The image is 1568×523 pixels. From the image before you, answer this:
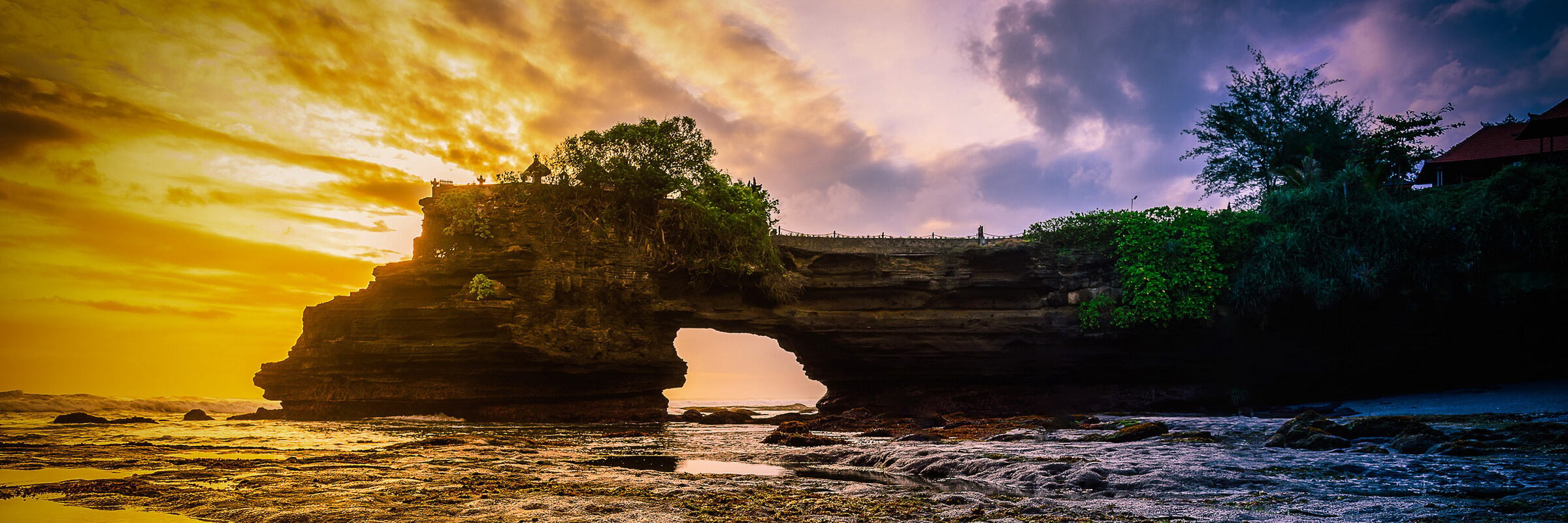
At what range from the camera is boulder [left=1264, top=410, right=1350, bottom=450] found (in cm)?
1008

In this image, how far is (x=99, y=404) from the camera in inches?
1235

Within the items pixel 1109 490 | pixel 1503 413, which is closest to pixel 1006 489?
pixel 1109 490

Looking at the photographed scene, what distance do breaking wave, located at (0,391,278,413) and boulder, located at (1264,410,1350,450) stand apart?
34100 millimetres

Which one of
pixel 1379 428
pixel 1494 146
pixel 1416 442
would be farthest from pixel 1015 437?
pixel 1494 146

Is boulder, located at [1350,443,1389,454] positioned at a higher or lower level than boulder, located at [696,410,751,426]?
higher

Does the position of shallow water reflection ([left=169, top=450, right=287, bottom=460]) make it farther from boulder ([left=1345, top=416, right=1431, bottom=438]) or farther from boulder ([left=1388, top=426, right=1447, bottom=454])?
boulder ([left=1345, top=416, right=1431, bottom=438])

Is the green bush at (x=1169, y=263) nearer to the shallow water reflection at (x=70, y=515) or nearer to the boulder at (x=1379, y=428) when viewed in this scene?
the boulder at (x=1379, y=428)

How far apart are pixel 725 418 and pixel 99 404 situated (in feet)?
91.6

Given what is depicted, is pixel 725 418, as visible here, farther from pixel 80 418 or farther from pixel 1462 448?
pixel 1462 448

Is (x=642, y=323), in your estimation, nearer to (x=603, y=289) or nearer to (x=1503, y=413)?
(x=603, y=289)

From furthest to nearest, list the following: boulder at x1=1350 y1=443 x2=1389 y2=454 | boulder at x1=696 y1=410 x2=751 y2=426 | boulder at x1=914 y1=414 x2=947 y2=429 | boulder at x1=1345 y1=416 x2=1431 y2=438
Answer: boulder at x1=696 y1=410 x2=751 y2=426 → boulder at x1=914 y1=414 x2=947 y2=429 → boulder at x1=1345 y1=416 x2=1431 y2=438 → boulder at x1=1350 y1=443 x2=1389 y2=454

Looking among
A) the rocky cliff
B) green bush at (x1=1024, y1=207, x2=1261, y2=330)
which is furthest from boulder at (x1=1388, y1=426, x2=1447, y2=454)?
the rocky cliff

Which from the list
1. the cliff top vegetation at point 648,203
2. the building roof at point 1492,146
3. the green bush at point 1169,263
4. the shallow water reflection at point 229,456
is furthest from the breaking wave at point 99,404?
the building roof at point 1492,146

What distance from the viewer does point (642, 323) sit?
23.8 meters
